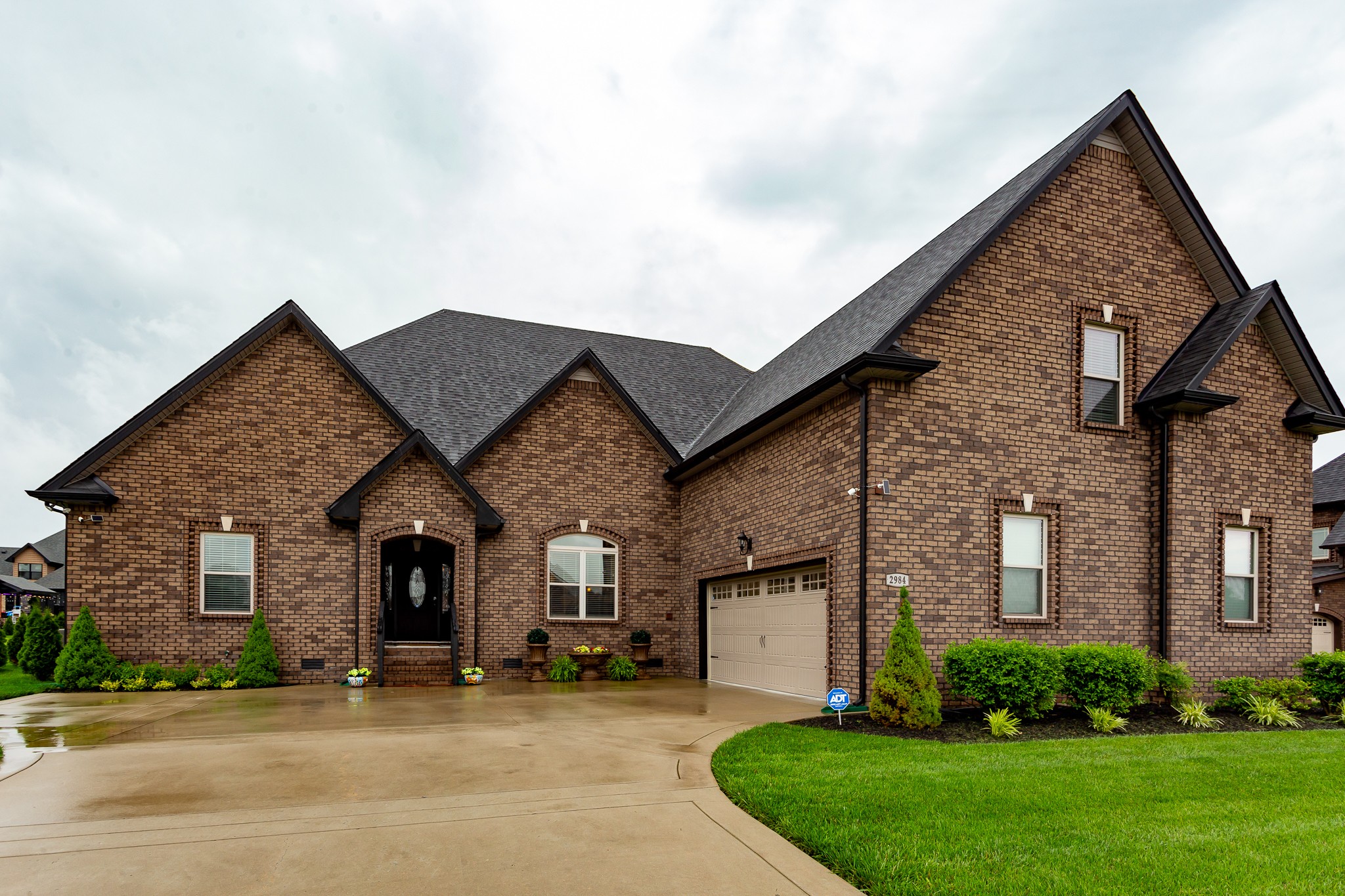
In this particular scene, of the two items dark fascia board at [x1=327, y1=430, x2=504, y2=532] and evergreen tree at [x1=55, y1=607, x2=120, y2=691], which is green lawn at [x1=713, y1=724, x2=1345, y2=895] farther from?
evergreen tree at [x1=55, y1=607, x2=120, y2=691]

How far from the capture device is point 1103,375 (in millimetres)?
12828

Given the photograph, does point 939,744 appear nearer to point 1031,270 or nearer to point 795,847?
point 795,847

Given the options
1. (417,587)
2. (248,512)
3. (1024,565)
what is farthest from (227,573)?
(1024,565)

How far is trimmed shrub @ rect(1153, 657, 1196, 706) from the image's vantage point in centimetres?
1149

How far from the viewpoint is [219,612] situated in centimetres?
1547

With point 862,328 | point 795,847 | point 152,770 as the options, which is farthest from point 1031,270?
point 152,770

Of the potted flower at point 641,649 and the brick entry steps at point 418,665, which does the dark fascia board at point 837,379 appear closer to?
the potted flower at point 641,649

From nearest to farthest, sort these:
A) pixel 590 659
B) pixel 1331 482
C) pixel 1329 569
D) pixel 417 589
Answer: pixel 590 659, pixel 417 589, pixel 1329 569, pixel 1331 482

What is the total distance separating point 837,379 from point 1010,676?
4.47 m

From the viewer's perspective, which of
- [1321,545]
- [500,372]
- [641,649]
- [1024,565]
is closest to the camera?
[1024,565]

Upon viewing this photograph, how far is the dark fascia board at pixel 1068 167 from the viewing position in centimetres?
1154

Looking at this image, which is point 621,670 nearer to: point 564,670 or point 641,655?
point 641,655

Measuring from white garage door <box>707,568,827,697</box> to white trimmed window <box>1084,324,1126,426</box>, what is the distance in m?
5.02

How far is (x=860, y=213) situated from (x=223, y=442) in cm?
2249
